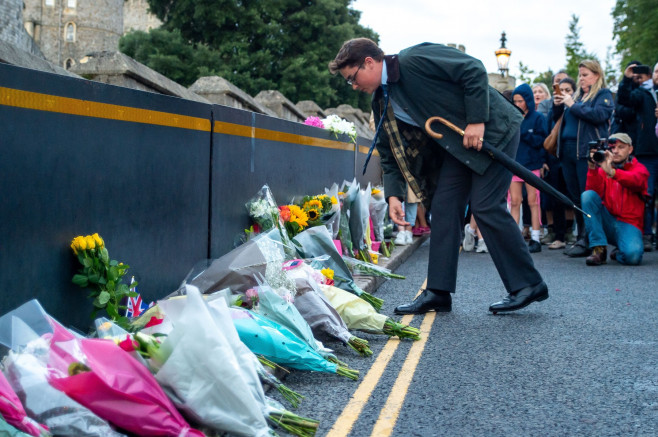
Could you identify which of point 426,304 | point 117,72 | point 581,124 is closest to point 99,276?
point 117,72

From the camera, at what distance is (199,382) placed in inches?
123

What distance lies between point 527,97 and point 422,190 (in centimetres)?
529

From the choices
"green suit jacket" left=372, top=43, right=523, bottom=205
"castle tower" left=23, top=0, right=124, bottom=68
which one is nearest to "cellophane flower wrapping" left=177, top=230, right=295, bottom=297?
"green suit jacket" left=372, top=43, right=523, bottom=205

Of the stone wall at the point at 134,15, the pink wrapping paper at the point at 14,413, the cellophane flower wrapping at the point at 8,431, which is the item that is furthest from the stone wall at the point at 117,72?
the stone wall at the point at 134,15

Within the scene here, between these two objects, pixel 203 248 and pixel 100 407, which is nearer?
pixel 100 407

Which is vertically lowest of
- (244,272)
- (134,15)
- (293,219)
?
(244,272)

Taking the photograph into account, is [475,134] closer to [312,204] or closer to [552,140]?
[312,204]

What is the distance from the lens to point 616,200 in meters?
9.86

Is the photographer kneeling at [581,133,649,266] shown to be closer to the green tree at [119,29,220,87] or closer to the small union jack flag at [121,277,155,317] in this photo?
the small union jack flag at [121,277,155,317]

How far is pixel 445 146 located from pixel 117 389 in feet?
11.6

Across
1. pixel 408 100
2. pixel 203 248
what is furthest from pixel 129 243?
pixel 408 100

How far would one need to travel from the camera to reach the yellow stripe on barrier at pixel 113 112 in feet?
12.2

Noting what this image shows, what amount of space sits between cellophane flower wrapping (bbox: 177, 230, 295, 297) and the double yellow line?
0.72 meters

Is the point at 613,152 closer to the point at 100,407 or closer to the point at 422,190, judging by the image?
the point at 422,190
